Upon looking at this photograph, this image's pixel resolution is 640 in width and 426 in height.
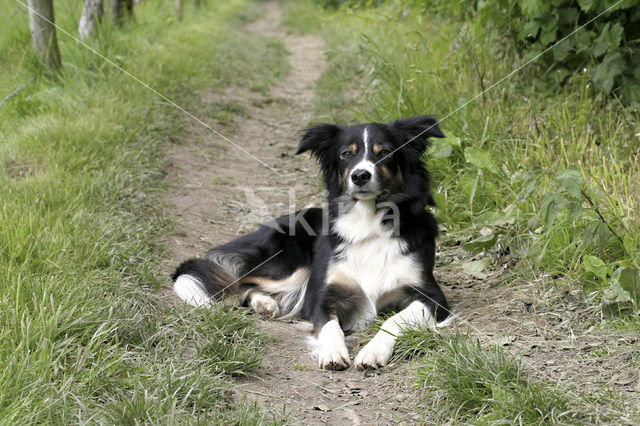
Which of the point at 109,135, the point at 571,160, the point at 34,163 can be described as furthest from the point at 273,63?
the point at 571,160

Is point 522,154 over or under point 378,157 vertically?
under

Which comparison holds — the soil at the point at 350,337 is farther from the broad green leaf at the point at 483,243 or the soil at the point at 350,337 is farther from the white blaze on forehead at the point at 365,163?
the white blaze on forehead at the point at 365,163

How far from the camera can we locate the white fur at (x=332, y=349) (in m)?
2.95

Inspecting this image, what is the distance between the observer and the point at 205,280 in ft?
12.3

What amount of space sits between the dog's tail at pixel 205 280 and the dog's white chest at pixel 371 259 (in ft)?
2.40

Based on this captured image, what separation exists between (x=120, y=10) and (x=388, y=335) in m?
7.72

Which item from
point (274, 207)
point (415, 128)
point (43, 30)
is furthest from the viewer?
point (43, 30)

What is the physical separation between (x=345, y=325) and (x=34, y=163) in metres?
2.87

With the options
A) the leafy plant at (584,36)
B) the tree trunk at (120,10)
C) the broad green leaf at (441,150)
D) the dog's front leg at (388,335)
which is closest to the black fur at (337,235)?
the dog's front leg at (388,335)

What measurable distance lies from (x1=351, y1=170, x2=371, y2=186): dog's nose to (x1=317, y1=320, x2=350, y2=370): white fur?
2.63ft

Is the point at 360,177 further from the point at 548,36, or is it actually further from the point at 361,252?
the point at 548,36

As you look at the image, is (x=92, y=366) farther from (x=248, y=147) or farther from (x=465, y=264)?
(x=248, y=147)

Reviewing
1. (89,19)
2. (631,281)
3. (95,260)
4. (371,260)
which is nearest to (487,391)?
(631,281)

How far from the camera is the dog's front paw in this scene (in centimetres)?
295
